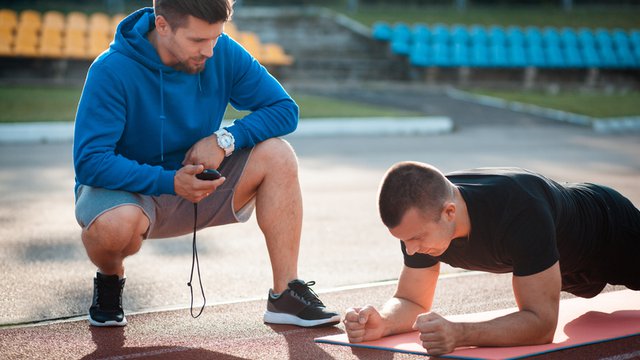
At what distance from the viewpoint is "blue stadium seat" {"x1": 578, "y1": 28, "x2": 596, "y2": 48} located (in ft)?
87.8

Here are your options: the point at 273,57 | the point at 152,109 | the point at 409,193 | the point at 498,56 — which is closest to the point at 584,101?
the point at 498,56

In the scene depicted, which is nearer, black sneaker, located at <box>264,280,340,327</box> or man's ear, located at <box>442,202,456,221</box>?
man's ear, located at <box>442,202,456,221</box>

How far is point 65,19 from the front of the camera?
22828mm

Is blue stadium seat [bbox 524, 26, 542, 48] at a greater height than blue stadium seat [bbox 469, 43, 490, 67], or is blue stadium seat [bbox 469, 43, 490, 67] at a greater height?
blue stadium seat [bbox 524, 26, 542, 48]

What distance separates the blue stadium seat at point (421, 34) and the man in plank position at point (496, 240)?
21180mm

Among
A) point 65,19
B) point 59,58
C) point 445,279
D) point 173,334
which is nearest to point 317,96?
point 59,58

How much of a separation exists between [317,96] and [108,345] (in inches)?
638

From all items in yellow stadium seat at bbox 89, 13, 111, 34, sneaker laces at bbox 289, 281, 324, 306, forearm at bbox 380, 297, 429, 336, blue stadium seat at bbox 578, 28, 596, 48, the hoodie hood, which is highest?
the hoodie hood

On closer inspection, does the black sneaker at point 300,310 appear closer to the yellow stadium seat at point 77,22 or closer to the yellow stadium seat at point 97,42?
the yellow stadium seat at point 97,42

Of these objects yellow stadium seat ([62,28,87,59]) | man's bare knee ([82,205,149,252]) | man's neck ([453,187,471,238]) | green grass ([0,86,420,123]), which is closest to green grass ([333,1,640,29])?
green grass ([0,86,420,123])

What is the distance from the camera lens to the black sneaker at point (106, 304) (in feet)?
13.9

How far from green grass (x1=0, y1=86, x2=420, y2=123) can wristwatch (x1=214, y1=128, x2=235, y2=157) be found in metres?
10.0

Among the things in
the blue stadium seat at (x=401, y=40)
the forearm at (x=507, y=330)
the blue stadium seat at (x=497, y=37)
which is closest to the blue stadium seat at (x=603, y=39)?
the blue stadium seat at (x=497, y=37)

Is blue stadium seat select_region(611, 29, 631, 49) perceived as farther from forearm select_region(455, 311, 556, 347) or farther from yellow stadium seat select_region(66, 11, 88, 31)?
forearm select_region(455, 311, 556, 347)
